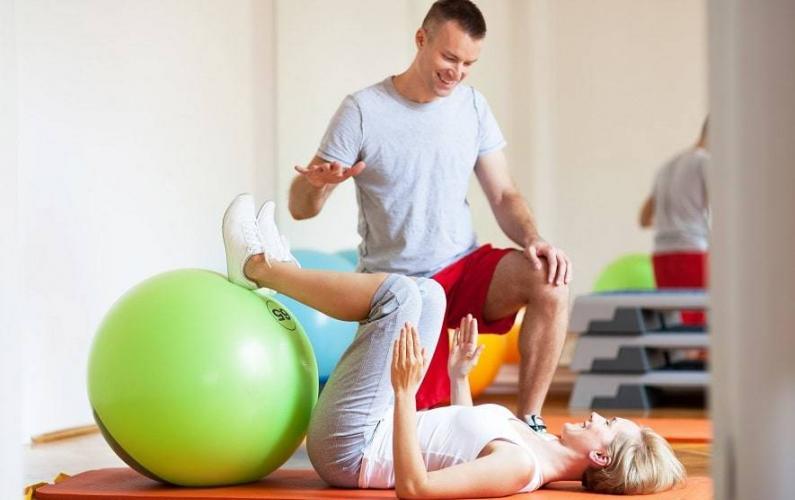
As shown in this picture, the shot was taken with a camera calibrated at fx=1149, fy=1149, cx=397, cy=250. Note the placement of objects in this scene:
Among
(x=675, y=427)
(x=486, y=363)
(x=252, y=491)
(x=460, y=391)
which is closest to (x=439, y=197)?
(x=460, y=391)

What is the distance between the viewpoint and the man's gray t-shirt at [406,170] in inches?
123

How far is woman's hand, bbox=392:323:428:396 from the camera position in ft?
7.66

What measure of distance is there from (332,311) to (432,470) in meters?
0.44

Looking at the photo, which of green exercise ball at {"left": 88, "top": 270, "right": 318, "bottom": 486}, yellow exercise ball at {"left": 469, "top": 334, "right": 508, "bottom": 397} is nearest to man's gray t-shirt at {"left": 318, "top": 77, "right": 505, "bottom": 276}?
green exercise ball at {"left": 88, "top": 270, "right": 318, "bottom": 486}

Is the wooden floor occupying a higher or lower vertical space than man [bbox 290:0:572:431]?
lower

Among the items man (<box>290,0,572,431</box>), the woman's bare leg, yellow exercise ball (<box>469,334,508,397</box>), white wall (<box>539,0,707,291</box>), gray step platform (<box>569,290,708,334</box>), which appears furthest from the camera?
white wall (<box>539,0,707,291</box>)

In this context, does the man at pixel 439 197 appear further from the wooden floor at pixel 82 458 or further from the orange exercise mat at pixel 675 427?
the orange exercise mat at pixel 675 427

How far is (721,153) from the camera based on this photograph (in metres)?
1.16

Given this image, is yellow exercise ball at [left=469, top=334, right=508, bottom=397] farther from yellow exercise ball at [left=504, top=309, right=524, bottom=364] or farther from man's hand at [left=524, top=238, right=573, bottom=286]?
man's hand at [left=524, top=238, right=573, bottom=286]

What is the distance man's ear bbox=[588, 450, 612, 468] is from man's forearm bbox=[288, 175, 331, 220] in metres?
1.04

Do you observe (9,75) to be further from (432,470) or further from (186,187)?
(186,187)

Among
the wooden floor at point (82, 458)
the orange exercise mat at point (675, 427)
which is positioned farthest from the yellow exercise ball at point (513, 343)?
the wooden floor at point (82, 458)

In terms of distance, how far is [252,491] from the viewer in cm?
252

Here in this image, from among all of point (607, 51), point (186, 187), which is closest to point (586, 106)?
point (607, 51)
